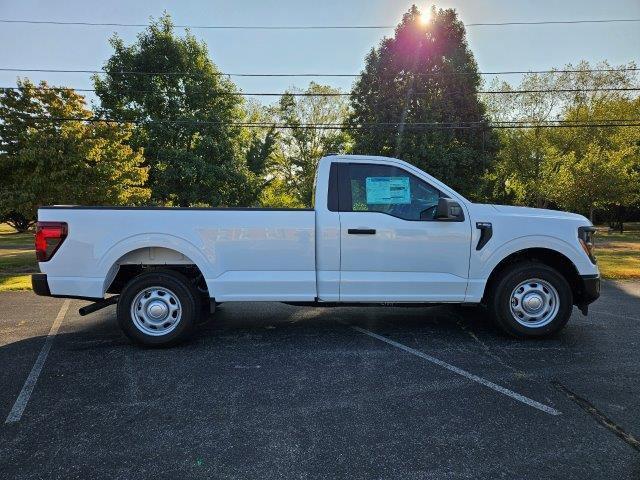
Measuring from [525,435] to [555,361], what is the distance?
1.66 m

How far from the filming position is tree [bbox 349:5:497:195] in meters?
21.9

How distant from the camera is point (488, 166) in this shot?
74.8ft

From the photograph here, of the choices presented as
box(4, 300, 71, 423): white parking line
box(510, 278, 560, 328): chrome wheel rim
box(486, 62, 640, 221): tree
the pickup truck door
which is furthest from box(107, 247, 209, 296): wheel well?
box(486, 62, 640, 221): tree

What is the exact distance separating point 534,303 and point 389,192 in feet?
6.86

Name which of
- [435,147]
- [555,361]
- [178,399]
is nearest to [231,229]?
[178,399]

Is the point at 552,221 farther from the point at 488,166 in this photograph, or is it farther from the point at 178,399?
the point at 488,166

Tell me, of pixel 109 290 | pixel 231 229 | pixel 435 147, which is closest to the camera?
pixel 231 229

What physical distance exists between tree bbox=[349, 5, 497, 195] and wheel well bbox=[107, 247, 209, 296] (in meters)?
18.2

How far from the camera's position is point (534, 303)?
4.79m

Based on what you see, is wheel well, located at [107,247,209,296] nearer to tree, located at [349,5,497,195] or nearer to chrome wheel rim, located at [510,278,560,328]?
chrome wheel rim, located at [510,278,560,328]

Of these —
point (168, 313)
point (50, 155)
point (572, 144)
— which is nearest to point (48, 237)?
point (168, 313)

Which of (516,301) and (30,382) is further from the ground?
(516,301)

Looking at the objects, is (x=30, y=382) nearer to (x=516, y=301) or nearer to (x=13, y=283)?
(x=516, y=301)

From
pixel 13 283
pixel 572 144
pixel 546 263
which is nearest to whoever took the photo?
pixel 546 263
